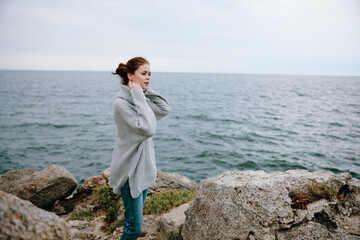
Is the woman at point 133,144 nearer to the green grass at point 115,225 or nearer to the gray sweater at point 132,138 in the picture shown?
the gray sweater at point 132,138

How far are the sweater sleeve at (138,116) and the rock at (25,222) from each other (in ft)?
4.45

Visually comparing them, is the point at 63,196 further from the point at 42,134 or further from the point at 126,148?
the point at 42,134

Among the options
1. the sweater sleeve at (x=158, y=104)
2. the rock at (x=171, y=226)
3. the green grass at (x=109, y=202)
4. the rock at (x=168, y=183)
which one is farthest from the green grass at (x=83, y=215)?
the sweater sleeve at (x=158, y=104)

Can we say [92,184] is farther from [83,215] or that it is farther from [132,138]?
[132,138]

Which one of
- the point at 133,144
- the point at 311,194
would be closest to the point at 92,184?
the point at 133,144

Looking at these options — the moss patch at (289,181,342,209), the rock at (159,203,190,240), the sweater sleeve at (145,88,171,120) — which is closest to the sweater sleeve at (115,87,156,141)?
the sweater sleeve at (145,88,171,120)

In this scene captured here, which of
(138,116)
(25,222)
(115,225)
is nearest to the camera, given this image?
(25,222)

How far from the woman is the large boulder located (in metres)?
1.52

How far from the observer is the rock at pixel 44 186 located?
695 centimetres

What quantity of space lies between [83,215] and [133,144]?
494 centimetres

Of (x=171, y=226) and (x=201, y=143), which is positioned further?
(x=201, y=143)

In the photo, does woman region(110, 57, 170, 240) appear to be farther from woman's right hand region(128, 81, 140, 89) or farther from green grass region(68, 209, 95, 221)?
green grass region(68, 209, 95, 221)

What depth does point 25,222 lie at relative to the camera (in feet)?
6.44

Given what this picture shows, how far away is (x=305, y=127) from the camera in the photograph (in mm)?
25562
